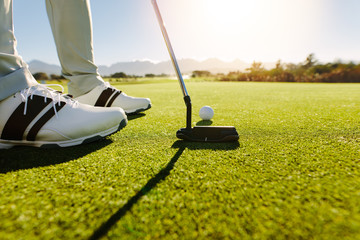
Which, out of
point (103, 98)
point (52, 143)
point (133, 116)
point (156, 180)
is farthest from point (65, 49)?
point (156, 180)

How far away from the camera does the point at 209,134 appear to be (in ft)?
4.41

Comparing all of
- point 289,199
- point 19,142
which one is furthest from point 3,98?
point 289,199

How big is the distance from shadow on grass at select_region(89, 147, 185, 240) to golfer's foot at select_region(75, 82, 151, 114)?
1.43 meters

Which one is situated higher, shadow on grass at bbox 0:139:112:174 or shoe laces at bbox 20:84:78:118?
shoe laces at bbox 20:84:78:118

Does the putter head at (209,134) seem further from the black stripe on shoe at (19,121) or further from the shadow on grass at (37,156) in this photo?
the black stripe on shoe at (19,121)

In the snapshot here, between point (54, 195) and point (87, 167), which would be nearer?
point (54, 195)

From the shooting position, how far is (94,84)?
84.6 inches

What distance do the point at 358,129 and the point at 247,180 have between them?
4.38 ft

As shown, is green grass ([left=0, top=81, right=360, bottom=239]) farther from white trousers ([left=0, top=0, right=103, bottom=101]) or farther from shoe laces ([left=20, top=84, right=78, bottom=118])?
white trousers ([left=0, top=0, right=103, bottom=101])

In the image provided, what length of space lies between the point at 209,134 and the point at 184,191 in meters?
0.65

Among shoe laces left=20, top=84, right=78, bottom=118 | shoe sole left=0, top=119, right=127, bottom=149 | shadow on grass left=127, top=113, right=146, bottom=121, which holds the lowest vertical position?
shadow on grass left=127, top=113, right=146, bottom=121

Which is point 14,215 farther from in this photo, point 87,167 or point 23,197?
point 87,167

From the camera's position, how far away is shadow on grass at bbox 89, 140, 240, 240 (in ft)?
1.87

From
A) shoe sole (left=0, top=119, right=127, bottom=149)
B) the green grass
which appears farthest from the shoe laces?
the green grass
